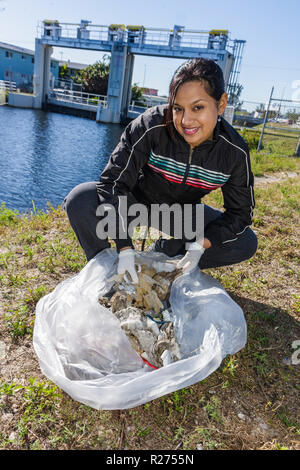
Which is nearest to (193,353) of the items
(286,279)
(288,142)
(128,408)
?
(128,408)

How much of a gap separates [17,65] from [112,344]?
4386cm

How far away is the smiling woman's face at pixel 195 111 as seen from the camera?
5.61 ft

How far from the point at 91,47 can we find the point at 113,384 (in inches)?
1139

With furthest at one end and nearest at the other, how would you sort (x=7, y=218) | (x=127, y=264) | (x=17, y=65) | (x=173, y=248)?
(x=17, y=65), (x=7, y=218), (x=173, y=248), (x=127, y=264)

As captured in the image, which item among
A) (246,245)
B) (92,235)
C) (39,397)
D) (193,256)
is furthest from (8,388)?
(246,245)

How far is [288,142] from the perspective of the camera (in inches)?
471

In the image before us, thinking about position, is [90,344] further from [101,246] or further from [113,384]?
[101,246]

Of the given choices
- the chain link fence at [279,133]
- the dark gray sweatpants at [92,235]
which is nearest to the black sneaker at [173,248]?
the dark gray sweatpants at [92,235]

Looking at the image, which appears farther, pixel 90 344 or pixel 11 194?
pixel 11 194

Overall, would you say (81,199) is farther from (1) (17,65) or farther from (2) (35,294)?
(1) (17,65)

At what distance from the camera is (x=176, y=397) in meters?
1.49

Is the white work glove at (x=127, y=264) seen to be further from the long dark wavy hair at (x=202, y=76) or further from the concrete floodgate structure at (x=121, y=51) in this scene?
the concrete floodgate structure at (x=121, y=51)

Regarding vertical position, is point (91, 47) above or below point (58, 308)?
above

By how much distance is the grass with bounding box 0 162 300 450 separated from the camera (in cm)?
134
